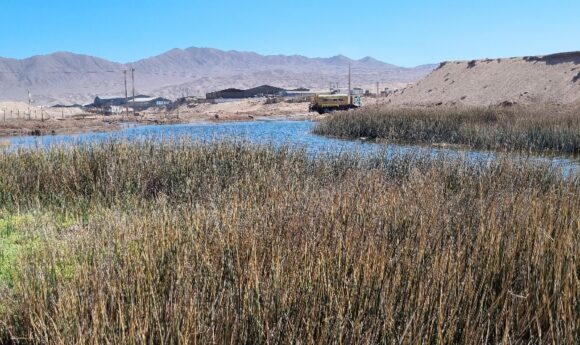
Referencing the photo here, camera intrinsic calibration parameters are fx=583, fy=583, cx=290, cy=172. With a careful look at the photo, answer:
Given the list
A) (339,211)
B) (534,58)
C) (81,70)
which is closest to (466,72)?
(534,58)

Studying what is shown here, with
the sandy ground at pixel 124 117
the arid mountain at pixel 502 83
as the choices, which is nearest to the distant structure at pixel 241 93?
the sandy ground at pixel 124 117

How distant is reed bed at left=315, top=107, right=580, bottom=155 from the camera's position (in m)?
17.4

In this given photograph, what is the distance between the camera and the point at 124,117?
47500 millimetres

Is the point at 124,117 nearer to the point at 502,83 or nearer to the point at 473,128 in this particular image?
the point at 502,83

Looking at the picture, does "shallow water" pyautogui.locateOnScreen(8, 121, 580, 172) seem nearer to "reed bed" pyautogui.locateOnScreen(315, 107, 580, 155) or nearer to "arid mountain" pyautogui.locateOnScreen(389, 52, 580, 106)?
"reed bed" pyautogui.locateOnScreen(315, 107, 580, 155)

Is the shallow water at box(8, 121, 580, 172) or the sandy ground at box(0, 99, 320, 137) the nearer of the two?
the shallow water at box(8, 121, 580, 172)

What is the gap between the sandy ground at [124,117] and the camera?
3369cm

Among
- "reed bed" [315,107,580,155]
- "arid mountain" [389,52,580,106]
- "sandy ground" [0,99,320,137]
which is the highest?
"arid mountain" [389,52,580,106]

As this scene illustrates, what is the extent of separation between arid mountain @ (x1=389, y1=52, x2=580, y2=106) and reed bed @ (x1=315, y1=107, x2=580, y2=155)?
9.16 meters

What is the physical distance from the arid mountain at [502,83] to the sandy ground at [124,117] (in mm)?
9265

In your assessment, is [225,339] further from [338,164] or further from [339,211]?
[338,164]

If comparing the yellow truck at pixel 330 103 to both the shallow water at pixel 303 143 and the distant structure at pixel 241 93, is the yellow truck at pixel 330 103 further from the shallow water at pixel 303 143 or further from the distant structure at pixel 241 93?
the distant structure at pixel 241 93

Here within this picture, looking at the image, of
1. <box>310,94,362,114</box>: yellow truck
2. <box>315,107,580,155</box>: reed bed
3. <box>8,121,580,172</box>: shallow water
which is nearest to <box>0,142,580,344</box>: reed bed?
<box>8,121,580,172</box>: shallow water

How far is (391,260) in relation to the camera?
138 inches
